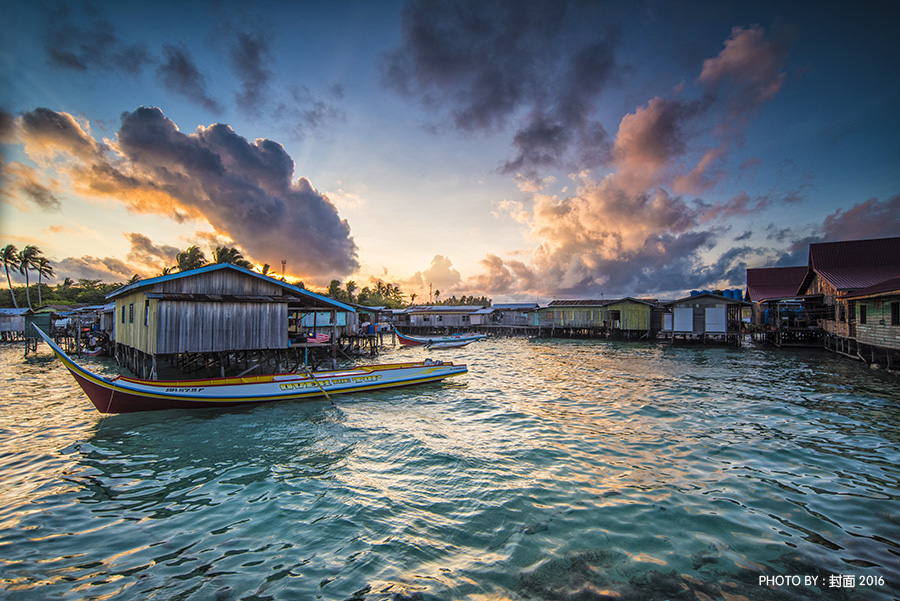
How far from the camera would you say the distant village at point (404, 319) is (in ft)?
47.7

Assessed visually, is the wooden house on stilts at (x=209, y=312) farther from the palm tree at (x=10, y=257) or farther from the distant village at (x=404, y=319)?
the palm tree at (x=10, y=257)

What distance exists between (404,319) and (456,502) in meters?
50.4

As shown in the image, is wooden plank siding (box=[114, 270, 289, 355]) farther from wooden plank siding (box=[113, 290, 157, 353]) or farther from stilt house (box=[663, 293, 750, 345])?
stilt house (box=[663, 293, 750, 345])

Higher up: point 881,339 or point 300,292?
point 300,292

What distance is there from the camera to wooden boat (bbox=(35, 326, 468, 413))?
412 inches

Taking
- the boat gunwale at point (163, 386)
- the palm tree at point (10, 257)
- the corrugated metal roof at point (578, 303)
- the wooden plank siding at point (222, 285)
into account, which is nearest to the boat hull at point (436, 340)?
the corrugated metal roof at point (578, 303)

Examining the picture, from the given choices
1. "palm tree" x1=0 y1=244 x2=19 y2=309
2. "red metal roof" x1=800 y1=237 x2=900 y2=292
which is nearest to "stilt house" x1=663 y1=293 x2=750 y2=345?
"red metal roof" x1=800 y1=237 x2=900 y2=292

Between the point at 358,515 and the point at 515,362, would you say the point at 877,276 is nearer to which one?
the point at 515,362

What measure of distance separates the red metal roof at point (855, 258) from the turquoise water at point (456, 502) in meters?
19.6

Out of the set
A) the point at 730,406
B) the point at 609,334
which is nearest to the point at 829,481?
the point at 730,406

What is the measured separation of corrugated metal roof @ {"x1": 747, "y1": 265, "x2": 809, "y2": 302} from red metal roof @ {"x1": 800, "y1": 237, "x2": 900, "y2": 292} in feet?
38.5

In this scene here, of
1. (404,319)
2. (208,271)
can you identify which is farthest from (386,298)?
(208,271)

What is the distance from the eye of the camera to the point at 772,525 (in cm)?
539

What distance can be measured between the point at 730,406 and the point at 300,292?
1825cm
